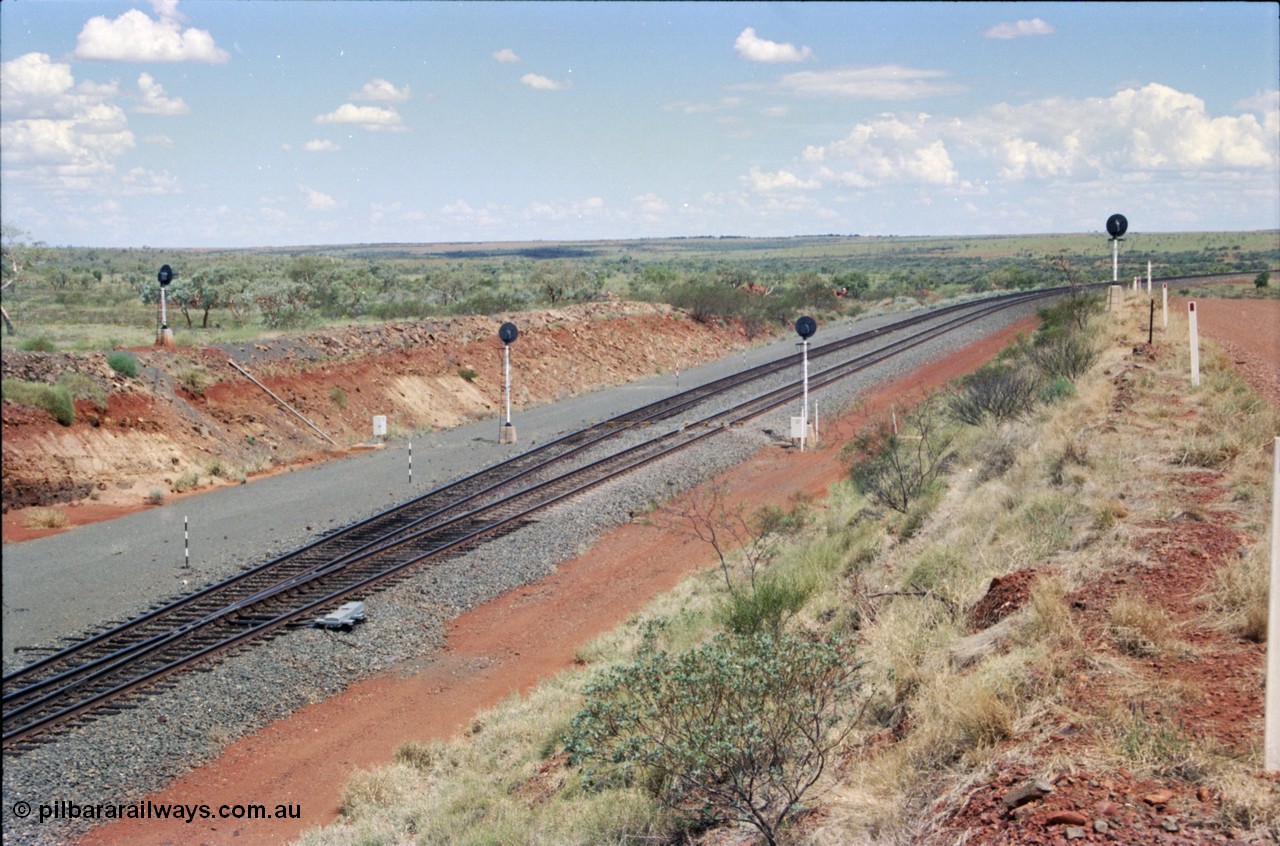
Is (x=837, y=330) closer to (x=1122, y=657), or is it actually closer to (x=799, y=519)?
(x=799, y=519)

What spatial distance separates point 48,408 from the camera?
2386 cm

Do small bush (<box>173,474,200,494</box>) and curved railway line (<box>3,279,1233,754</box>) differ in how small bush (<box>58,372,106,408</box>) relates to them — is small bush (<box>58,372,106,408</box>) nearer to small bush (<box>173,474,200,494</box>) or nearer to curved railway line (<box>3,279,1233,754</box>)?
small bush (<box>173,474,200,494</box>)

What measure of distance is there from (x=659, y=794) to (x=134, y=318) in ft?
149

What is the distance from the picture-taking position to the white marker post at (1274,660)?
19.6ft

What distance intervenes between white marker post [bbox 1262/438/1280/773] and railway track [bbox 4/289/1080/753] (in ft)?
35.2

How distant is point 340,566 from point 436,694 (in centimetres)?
475

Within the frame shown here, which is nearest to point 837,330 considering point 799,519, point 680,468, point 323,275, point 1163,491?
point 323,275

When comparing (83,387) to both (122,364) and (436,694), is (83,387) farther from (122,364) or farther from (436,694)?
(436,694)

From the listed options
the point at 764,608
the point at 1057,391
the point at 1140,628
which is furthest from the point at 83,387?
the point at 1140,628

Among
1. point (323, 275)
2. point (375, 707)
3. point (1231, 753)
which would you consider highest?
point (323, 275)

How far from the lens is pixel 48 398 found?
2362 centimetres

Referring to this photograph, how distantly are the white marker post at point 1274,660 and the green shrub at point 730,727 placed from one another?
8.42ft

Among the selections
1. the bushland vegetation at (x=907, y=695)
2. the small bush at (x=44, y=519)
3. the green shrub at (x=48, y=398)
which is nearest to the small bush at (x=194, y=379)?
the green shrub at (x=48, y=398)

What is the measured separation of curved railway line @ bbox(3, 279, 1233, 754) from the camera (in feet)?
41.8
